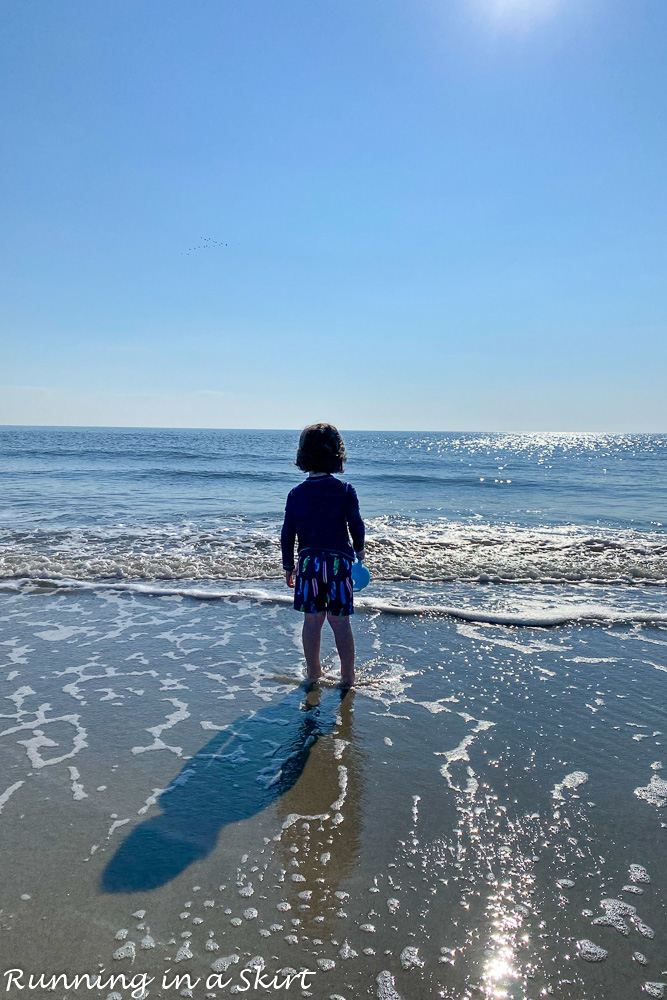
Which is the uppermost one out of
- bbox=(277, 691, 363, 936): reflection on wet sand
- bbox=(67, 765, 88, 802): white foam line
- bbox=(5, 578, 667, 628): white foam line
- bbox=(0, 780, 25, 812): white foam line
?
bbox=(5, 578, 667, 628): white foam line

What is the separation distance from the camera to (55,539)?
36.8 ft

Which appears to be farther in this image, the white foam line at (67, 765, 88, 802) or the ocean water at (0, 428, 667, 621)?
the ocean water at (0, 428, 667, 621)

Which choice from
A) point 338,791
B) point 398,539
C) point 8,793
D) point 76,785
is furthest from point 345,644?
point 398,539

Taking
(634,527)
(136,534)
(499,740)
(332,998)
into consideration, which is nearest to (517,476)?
(634,527)

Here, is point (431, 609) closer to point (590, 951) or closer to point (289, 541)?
point (289, 541)

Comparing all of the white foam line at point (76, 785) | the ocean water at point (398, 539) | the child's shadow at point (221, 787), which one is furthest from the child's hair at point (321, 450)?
the ocean water at point (398, 539)

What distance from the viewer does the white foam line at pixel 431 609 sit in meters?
6.64

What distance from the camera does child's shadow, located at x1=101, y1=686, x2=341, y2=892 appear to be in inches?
108

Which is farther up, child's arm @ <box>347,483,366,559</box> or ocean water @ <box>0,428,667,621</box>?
child's arm @ <box>347,483,366,559</box>

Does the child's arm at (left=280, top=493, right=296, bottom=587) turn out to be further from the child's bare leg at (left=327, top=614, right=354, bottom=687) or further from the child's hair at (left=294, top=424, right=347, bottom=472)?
the child's bare leg at (left=327, top=614, right=354, bottom=687)

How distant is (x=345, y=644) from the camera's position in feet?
15.7

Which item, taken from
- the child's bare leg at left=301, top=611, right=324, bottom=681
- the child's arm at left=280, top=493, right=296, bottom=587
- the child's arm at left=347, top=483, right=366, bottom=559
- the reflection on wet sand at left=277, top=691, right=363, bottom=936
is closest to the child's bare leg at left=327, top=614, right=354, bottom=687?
the child's bare leg at left=301, top=611, right=324, bottom=681

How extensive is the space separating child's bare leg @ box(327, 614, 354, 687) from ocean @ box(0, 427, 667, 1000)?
0.51 feet

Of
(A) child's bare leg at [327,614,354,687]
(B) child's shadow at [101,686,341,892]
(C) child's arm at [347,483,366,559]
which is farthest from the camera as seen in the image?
(A) child's bare leg at [327,614,354,687]
